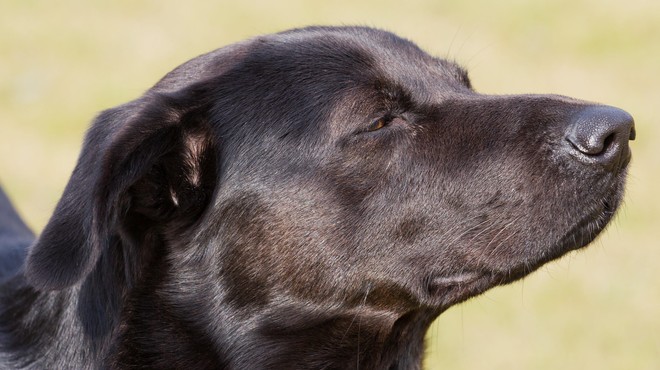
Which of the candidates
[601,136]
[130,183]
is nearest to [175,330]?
[130,183]

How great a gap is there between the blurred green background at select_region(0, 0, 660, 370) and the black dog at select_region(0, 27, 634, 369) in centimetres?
318

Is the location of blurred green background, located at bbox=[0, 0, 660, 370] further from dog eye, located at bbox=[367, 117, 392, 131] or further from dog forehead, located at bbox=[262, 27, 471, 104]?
dog eye, located at bbox=[367, 117, 392, 131]

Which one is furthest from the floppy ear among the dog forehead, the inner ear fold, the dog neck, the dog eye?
the dog eye

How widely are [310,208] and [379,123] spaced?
0.37m

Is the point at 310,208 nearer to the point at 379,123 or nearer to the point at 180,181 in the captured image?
the point at 379,123

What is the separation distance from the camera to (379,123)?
3.59 meters

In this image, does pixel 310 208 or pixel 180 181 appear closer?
pixel 310 208

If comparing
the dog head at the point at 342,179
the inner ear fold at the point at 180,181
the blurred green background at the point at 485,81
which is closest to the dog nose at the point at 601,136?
the dog head at the point at 342,179

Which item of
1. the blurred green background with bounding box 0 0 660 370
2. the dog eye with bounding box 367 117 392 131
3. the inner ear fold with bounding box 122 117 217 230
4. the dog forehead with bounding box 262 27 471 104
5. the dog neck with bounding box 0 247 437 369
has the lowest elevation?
the blurred green background with bounding box 0 0 660 370

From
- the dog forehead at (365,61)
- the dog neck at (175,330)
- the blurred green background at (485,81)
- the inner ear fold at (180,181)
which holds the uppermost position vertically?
the dog forehead at (365,61)

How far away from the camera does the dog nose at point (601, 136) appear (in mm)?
3314

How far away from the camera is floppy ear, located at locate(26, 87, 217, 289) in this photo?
10.3 ft

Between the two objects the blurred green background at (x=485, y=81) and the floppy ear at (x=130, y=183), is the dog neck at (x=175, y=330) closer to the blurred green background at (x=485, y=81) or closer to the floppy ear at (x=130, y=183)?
the floppy ear at (x=130, y=183)

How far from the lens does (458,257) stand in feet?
11.4
